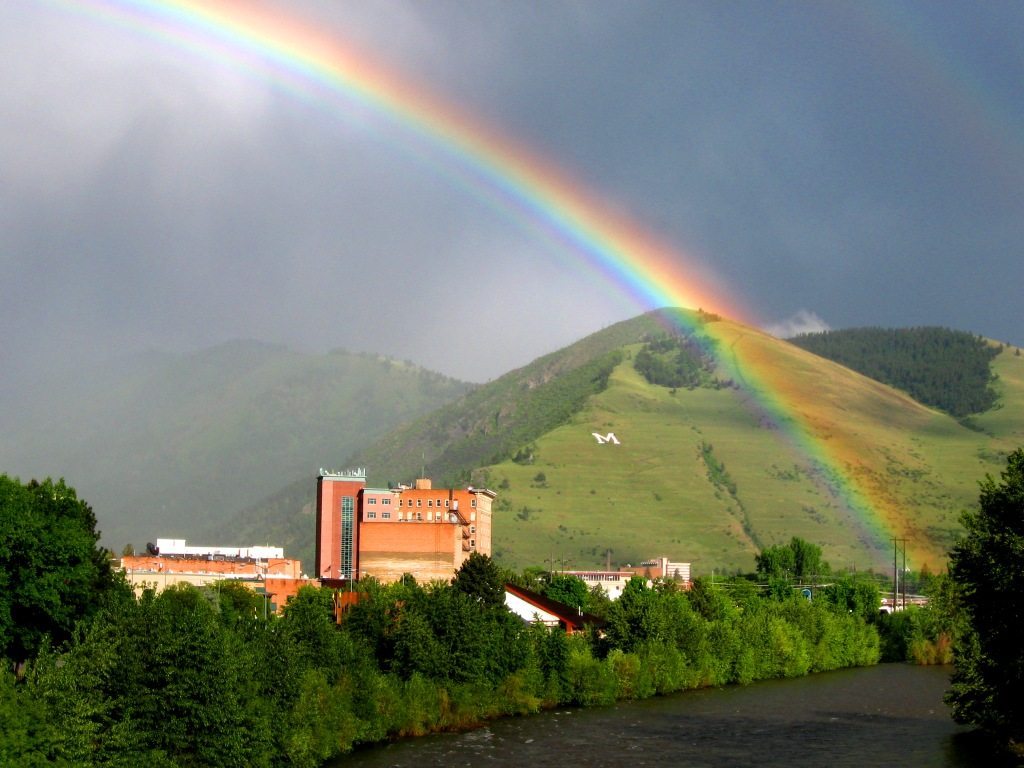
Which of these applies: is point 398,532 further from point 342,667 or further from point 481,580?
point 342,667

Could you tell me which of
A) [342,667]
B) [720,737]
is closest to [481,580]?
[720,737]

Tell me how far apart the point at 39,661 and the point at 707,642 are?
2314 inches

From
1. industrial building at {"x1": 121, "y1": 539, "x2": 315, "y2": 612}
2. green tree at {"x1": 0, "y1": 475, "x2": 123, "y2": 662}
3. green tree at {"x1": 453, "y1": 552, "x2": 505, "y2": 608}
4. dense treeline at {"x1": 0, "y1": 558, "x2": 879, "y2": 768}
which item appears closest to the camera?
dense treeline at {"x1": 0, "y1": 558, "x2": 879, "y2": 768}

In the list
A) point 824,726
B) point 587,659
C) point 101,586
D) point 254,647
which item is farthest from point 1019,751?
point 101,586

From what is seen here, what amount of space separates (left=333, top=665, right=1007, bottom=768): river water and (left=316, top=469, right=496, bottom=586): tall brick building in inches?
2536

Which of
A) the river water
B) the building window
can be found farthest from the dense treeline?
the building window

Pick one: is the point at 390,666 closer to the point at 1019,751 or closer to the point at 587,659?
the point at 587,659

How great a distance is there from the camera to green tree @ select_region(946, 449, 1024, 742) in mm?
54469

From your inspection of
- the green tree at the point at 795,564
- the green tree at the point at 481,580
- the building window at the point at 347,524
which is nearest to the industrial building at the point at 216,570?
the building window at the point at 347,524

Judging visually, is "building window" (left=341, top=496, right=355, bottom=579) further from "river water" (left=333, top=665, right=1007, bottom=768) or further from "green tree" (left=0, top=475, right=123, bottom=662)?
"green tree" (left=0, top=475, right=123, bottom=662)

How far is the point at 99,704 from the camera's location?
146 ft

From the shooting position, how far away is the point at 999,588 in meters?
54.8

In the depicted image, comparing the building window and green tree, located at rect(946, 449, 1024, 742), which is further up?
the building window

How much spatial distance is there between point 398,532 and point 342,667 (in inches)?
3805
